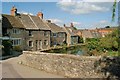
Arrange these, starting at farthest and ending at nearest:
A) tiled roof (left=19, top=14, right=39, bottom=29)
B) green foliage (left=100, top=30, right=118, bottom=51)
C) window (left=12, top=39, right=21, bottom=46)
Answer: tiled roof (left=19, top=14, right=39, bottom=29) → window (left=12, top=39, right=21, bottom=46) → green foliage (left=100, top=30, right=118, bottom=51)

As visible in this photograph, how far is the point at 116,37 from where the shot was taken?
25.7 m

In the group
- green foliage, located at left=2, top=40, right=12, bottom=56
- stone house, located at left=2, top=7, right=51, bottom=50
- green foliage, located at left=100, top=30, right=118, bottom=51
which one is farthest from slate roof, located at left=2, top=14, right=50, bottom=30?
green foliage, located at left=100, top=30, right=118, bottom=51

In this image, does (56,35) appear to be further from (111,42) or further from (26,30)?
(111,42)

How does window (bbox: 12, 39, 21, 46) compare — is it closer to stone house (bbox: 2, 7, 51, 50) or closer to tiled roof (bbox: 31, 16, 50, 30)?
stone house (bbox: 2, 7, 51, 50)

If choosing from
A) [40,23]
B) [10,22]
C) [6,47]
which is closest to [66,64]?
[6,47]

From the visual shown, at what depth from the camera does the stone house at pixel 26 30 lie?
3922 centimetres

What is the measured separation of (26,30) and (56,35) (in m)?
10.8

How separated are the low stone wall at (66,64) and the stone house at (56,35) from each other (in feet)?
94.1

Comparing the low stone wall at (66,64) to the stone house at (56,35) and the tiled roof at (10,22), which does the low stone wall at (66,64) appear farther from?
the stone house at (56,35)

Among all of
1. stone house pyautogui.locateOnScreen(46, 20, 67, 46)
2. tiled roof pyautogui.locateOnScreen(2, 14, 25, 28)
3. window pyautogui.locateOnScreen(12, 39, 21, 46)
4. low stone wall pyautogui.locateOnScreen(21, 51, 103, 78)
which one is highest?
tiled roof pyautogui.locateOnScreen(2, 14, 25, 28)

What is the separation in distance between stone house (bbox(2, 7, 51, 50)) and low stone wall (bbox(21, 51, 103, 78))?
18.6m

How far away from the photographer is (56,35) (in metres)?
51.5

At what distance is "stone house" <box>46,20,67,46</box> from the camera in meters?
50.3

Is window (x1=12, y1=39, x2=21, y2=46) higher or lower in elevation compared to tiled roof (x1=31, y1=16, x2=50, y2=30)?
lower
